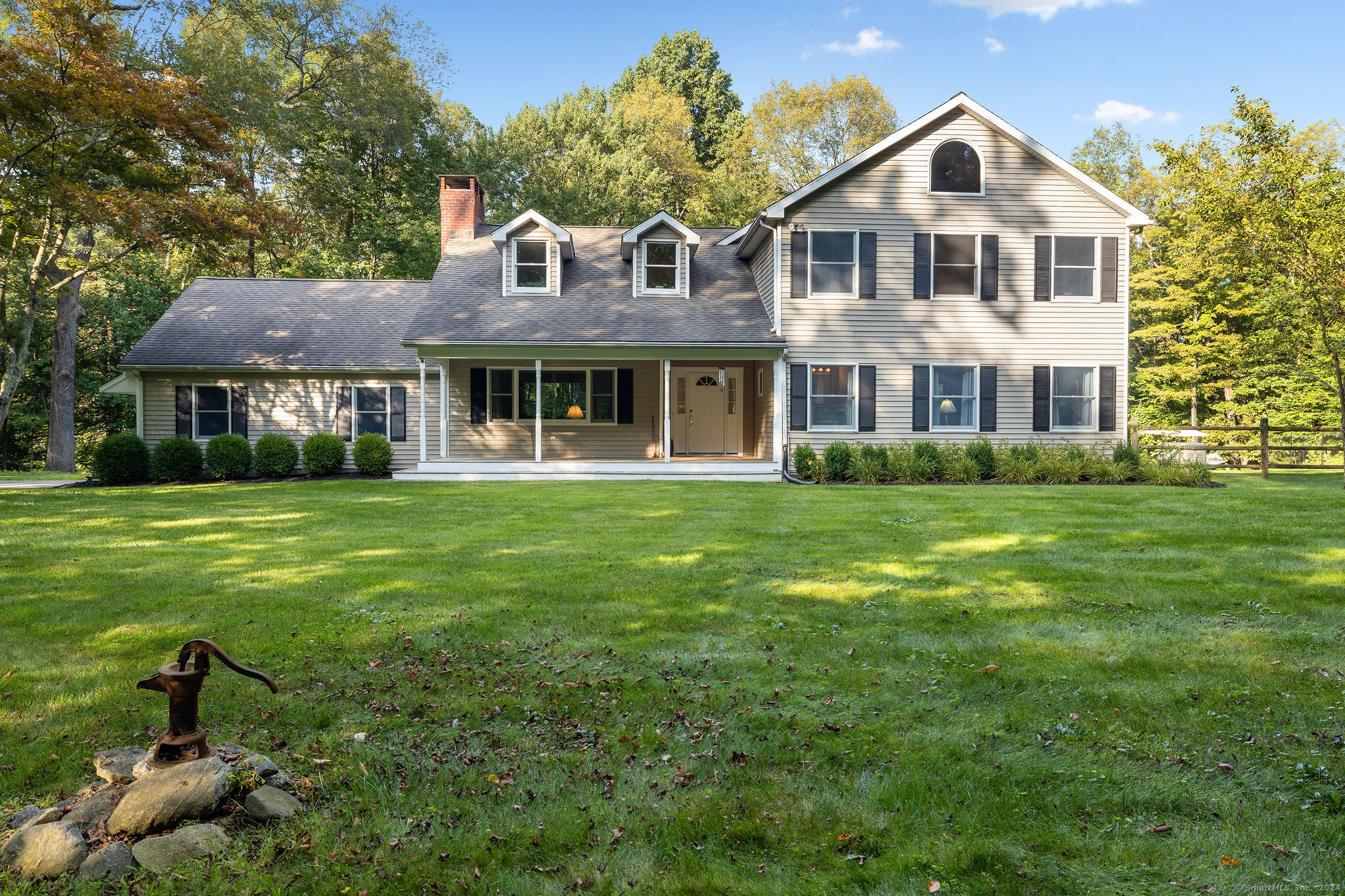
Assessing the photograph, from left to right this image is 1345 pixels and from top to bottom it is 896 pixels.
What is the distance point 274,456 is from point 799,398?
11.2 m

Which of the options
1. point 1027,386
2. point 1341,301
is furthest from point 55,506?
point 1341,301

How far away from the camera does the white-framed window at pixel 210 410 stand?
17.9m

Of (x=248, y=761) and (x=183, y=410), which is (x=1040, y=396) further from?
(x=183, y=410)

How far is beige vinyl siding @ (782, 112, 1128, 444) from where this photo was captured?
647 inches

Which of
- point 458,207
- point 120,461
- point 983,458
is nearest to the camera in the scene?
point 983,458

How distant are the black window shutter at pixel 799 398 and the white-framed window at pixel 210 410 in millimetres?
12987

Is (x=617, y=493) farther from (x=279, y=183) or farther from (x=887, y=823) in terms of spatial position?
(x=279, y=183)

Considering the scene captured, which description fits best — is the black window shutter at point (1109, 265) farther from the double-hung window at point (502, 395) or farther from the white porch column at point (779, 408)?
the double-hung window at point (502, 395)

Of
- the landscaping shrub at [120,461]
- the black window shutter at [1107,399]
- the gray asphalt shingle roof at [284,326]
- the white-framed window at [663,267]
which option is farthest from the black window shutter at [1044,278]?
the landscaping shrub at [120,461]

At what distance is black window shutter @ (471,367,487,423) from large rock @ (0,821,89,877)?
1547cm

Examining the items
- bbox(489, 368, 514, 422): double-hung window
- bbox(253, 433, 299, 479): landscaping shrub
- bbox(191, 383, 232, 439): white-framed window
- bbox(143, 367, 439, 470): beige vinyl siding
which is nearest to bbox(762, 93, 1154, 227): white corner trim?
bbox(489, 368, 514, 422): double-hung window

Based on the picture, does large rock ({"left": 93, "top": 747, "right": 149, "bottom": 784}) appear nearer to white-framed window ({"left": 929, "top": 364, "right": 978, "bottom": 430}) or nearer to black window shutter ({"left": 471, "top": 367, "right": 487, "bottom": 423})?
black window shutter ({"left": 471, "top": 367, "right": 487, "bottom": 423})

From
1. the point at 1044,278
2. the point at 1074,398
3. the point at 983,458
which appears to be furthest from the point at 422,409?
the point at 1074,398

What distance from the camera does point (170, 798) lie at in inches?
106
